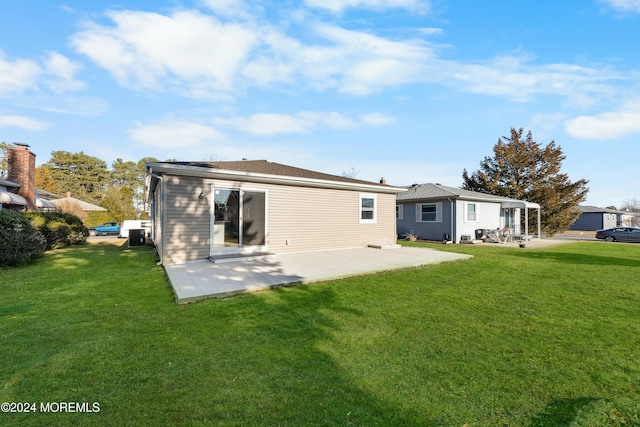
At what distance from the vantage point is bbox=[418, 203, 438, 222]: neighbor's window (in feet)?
58.5

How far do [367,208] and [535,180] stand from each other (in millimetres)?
19955

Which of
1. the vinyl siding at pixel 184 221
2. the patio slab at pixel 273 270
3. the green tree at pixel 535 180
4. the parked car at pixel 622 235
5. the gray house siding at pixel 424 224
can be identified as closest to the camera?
the patio slab at pixel 273 270

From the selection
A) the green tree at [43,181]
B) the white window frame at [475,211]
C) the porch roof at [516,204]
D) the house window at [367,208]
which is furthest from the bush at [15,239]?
the green tree at [43,181]

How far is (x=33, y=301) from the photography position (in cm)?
502

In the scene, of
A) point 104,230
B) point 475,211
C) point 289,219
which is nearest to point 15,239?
point 289,219

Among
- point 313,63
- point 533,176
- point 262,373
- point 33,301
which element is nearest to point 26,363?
point 262,373

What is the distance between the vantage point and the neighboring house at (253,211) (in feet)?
26.8

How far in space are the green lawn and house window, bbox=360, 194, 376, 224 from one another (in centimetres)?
663

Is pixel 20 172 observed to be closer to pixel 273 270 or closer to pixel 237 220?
pixel 237 220

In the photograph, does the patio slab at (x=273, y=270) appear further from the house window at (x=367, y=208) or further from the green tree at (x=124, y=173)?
the green tree at (x=124, y=173)

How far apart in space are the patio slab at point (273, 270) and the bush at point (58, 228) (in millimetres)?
7844

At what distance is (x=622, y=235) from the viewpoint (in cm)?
2025

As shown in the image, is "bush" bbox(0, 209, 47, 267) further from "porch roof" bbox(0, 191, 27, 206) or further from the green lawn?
"porch roof" bbox(0, 191, 27, 206)

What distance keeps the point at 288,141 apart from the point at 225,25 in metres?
13.9
